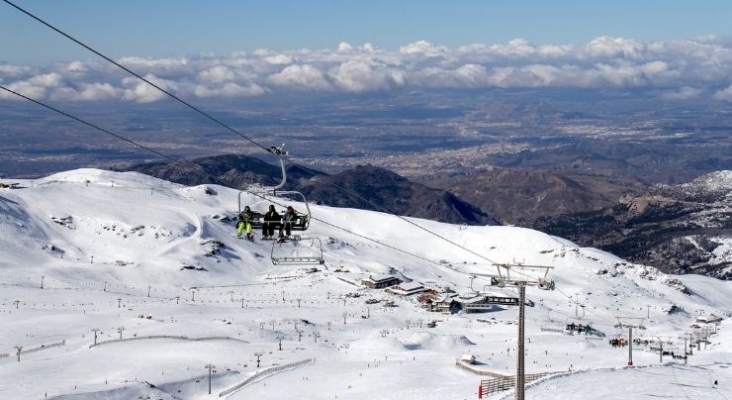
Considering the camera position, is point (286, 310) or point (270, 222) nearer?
point (270, 222)

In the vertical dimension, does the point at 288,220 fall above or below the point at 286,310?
above

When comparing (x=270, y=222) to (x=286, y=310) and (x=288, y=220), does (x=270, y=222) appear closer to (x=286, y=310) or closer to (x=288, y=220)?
(x=288, y=220)

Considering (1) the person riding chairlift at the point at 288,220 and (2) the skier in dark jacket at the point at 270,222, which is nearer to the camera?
(1) the person riding chairlift at the point at 288,220

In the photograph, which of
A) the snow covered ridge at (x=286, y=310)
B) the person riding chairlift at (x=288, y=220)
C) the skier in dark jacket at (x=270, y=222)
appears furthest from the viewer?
the snow covered ridge at (x=286, y=310)

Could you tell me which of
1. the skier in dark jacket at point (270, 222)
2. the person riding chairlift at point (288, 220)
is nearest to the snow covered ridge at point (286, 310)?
the person riding chairlift at point (288, 220)

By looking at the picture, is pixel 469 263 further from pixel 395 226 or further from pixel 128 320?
pixel 128 320

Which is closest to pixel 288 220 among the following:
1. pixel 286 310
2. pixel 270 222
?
pixel 270 222

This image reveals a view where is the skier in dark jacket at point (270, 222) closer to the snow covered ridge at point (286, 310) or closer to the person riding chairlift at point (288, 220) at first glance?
the person riding chairlift at point (288, 220)

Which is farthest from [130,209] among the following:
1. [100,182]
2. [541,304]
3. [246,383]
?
[246,383]

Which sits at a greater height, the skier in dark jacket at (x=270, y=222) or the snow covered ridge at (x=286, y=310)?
the skier in dark jacket at (x=270, y=222)
